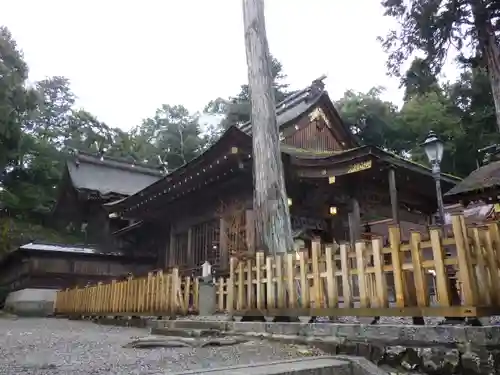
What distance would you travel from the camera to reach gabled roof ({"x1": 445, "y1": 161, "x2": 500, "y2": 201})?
10.5 meters

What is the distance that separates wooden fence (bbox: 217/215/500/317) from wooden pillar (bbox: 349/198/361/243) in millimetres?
5636

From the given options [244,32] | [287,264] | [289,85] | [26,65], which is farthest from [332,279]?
[289,85]

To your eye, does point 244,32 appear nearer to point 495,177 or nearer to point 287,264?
point 287,264

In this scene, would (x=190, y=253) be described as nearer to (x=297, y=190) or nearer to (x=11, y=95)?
(x=297, y=190)

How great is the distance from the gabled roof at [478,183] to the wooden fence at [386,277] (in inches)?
268

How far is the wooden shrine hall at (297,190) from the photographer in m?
10.1

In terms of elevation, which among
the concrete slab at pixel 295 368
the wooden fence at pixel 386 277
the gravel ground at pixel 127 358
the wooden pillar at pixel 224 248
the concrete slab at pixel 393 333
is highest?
the wooden pillar at pixel 224 248

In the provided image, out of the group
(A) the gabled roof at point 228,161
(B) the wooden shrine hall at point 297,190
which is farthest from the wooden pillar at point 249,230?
(A) the gabled roof at point 228,161

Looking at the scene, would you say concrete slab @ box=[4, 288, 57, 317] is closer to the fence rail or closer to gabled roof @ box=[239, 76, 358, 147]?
gabled roof @ box=[239, 76, 358, 147]

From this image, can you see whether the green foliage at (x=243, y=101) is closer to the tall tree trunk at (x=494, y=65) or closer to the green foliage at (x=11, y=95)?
the green foliage at (x=11, y=95)

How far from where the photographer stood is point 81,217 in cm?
2322

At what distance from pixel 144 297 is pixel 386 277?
6.15 m

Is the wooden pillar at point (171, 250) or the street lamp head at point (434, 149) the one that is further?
the wooden pillar at point (171, 250)

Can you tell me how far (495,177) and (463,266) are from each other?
27.7 ft
